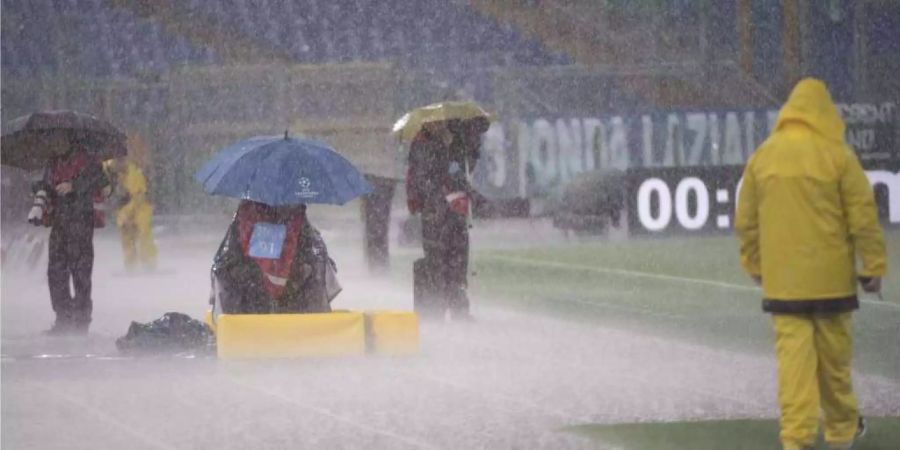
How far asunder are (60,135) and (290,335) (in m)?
3.23

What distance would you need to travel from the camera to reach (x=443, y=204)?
584 inches

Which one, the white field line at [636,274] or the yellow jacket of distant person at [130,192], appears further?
the yellow jacket of distant person at [130,192]

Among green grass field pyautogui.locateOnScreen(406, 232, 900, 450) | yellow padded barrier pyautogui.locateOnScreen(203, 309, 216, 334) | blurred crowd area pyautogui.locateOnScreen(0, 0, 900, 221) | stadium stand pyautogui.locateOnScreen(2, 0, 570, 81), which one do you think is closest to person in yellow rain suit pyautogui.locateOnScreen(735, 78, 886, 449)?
green grass field pyautogui.locateOnScreen(406, 232, 900, 450)

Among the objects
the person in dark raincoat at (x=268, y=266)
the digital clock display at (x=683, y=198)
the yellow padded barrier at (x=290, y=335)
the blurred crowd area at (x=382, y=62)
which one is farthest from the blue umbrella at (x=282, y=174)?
the blurred crowd area at (x=382, y=62)

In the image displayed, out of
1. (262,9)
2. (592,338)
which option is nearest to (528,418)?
(592,338)

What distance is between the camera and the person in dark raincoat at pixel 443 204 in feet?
48.7

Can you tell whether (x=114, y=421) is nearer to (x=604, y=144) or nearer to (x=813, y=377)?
(x=813, y=377)

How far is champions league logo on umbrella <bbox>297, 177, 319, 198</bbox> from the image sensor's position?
12.8 meters

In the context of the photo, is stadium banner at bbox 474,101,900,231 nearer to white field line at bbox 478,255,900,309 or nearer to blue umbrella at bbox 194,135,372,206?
white field line at bbox 478,255,900,309

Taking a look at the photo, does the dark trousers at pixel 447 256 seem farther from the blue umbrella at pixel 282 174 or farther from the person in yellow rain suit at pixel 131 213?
the person in yellow rain suit at pixel 131 213

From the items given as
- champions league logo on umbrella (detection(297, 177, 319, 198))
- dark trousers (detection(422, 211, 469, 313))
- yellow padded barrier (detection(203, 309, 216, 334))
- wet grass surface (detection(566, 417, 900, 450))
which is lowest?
wet grass surface (detection(566, 417, 900, 450))

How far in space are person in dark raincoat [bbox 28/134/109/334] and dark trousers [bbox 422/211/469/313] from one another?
255cm

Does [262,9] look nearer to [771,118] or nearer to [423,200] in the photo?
[771,118]

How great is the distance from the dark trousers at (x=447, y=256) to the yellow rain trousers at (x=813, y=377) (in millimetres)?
6754
